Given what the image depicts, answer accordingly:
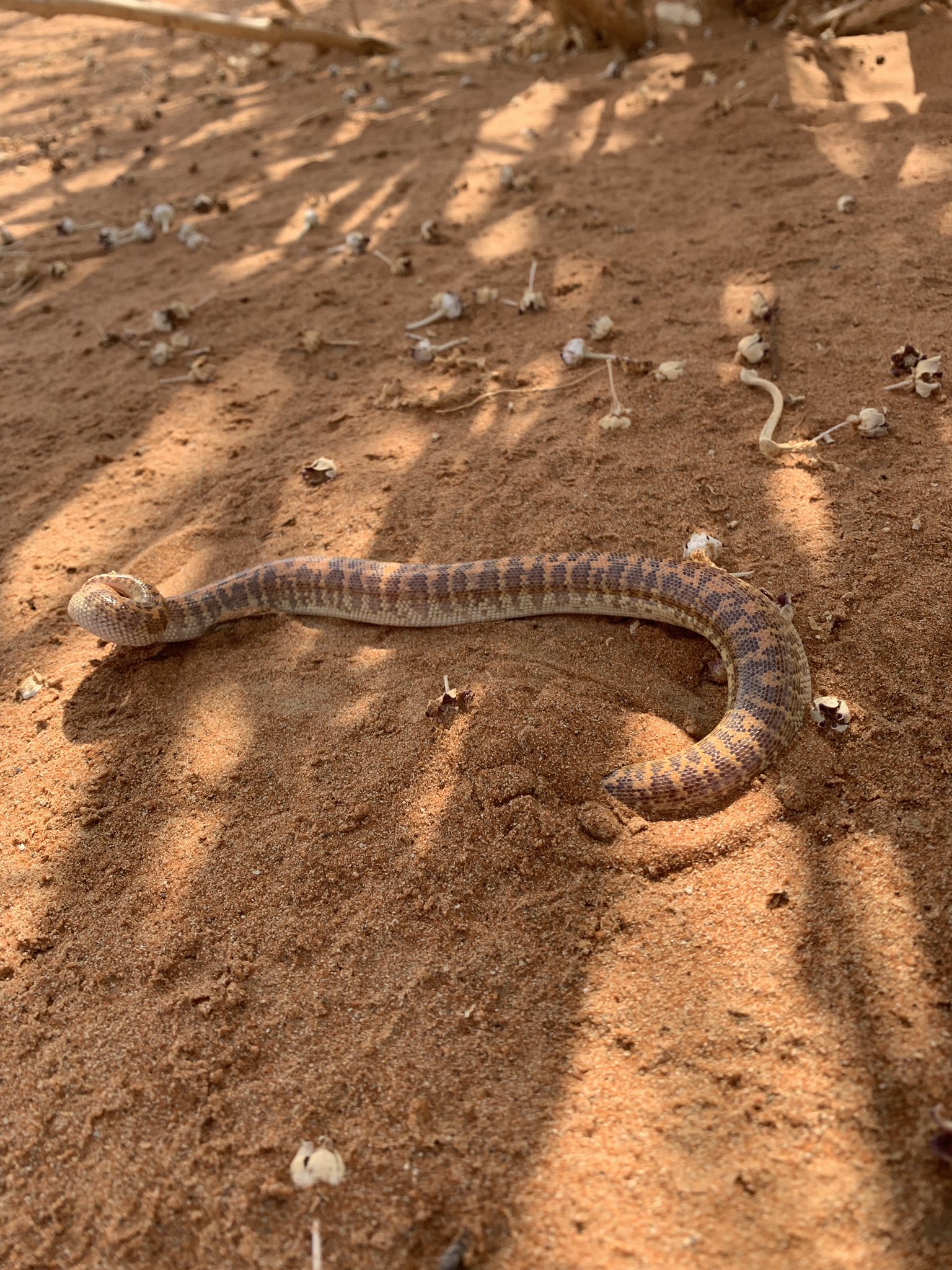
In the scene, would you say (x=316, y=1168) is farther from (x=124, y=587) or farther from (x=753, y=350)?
(x=753, y=350)

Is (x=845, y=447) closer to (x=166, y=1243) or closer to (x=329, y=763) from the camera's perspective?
(x=329, y=763)

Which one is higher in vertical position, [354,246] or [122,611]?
[354,246]

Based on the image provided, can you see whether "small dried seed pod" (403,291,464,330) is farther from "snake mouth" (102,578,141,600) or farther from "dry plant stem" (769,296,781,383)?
"snake mouth" (102,578,141,600)

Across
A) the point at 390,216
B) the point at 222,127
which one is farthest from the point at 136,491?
the point at 222,127

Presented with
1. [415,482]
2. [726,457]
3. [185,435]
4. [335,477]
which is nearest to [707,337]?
[726,457]

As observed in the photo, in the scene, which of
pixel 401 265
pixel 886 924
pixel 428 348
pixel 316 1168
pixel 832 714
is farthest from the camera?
pixel 401 265

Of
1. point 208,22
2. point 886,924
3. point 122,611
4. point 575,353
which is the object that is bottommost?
point 886,924

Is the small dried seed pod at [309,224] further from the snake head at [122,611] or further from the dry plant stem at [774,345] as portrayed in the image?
the snake head at [122,611]
